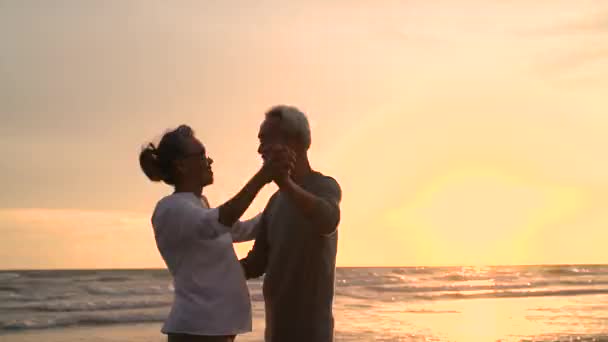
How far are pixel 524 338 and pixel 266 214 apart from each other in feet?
30.4

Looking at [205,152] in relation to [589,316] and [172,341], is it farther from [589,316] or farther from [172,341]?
[589,316]

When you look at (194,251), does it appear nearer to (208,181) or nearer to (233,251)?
(233,251)

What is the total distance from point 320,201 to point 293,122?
0.40 meters

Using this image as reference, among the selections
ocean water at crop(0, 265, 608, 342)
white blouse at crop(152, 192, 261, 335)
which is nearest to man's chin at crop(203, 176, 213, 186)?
white blouse at crop(152, 192, 261, 335)

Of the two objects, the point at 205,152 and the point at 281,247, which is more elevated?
the point at 205,152

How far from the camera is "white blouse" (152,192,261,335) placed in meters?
2.92

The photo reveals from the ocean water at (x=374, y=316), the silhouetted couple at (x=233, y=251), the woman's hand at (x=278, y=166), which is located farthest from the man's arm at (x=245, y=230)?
the ocean water at (x=374, y=316)

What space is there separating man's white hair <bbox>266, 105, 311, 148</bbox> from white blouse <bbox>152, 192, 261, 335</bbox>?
1.39ft

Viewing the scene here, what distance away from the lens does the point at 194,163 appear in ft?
10.1

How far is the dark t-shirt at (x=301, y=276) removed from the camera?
3051 mm

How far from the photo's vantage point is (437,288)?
2952 cm

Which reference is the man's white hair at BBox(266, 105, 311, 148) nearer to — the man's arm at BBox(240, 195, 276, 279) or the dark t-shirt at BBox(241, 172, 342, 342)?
the dark t-shirt at BBox(241, 172, 342, 342)

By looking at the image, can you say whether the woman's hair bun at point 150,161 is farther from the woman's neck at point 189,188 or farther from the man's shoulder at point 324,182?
the man's shoulder at point 324,182

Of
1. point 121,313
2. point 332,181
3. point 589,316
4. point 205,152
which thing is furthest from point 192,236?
point 121,313
